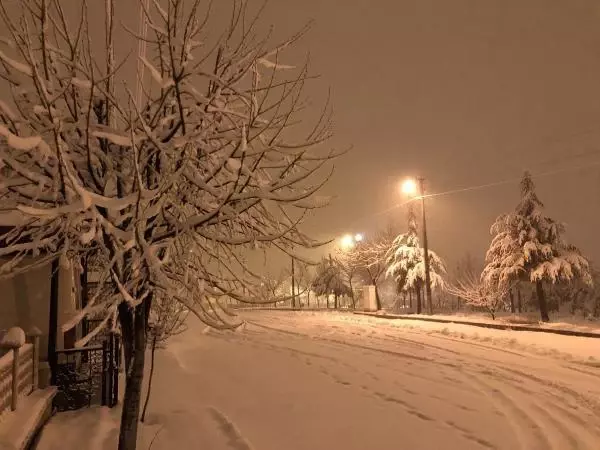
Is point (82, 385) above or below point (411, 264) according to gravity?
below

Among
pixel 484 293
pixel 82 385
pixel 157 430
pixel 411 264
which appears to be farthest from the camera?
pixel 411 264

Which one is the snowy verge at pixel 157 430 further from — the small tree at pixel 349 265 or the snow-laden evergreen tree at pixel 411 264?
the small tree at pixel 349 265

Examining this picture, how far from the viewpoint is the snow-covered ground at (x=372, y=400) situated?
6223 millimetres

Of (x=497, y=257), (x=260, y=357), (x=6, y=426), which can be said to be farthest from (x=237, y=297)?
(x=497, y=257)

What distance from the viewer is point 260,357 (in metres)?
12.8

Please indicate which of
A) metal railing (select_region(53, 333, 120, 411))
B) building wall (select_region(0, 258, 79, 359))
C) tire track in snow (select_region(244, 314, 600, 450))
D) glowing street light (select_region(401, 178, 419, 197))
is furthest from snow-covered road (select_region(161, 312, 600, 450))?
glowing street light (select_region(401, 178, 419, 197))

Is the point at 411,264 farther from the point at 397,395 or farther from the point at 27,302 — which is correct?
the point at 27,302

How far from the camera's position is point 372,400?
26.5ft

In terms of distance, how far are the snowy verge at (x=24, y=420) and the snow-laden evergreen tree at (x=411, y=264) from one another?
3093 centimetres

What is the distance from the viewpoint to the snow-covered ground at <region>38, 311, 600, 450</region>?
622 cm

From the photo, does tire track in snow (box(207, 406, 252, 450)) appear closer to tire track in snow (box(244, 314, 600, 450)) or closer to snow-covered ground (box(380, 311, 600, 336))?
tire track in snow (box(244, 314, 600, 450))

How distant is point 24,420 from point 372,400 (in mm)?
5372

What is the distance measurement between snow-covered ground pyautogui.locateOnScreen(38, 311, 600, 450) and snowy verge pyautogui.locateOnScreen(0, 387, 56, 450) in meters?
0.44

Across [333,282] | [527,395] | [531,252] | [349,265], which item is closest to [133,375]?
[527,395]
